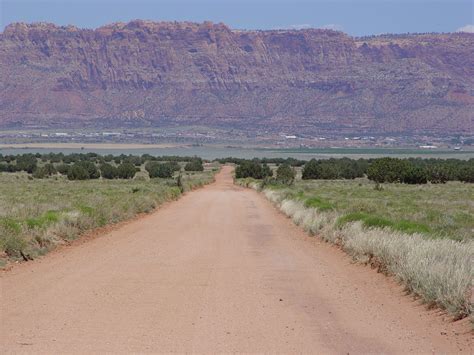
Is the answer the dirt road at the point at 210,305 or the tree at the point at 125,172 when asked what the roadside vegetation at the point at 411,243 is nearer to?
the dirt road at the point at 210,305

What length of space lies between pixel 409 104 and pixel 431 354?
7269 inches

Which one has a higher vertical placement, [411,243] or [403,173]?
[411,243]

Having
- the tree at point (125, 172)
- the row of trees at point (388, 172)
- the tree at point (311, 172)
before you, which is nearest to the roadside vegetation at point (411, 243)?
the row of trees at point (388, 172)

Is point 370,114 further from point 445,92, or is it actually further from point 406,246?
point 406,246

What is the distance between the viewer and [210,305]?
10922 millimetres

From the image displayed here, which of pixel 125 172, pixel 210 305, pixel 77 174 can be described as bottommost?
pixel 125 172

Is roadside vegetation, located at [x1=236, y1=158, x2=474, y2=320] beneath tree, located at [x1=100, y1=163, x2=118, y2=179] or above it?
above

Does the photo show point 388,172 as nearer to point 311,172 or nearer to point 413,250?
point 311,172

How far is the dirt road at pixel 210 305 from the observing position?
889 cm

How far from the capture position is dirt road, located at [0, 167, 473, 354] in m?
8.89

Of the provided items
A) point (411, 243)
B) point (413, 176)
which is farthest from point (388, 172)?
point (411, 243)

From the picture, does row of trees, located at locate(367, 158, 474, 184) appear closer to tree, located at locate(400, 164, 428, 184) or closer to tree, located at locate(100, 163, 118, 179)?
tree, located at locate(400, 164, 428, 184)

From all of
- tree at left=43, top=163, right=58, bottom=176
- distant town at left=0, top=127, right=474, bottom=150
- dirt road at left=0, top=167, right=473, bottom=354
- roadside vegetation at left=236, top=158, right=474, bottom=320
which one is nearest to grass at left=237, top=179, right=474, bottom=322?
roadside vegetation at left=236, top=158, right=474, bottom=320

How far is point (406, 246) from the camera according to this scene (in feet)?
45.1
